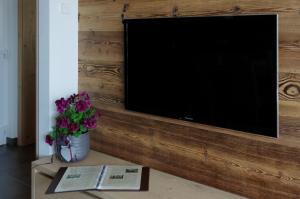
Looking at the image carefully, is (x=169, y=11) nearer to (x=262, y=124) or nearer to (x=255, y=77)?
(x=255, y=77)

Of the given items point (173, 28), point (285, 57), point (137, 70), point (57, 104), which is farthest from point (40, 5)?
point (285, 57)

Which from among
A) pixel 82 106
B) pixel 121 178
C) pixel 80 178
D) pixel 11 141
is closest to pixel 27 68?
pixel 11 141

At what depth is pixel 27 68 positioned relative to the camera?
392cm

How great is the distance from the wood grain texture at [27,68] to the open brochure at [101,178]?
2.02 metres

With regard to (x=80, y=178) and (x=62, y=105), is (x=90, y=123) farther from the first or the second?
(x=80, y=178)

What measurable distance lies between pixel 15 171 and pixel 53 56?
1358mm

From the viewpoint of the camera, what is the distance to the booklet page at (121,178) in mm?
1884

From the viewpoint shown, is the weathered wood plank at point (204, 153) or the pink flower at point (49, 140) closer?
the weathered wood plank at point (204, 153)

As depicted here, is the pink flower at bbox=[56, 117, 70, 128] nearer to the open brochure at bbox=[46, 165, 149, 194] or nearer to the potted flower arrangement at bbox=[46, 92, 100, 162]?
the potted flower arrangement at bbox=[46, 92, 100, 162]

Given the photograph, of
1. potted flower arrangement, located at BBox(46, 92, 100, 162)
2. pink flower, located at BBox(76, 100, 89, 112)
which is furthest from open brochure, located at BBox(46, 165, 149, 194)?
pink flower, located at BBox(76, 100, 89, 112)

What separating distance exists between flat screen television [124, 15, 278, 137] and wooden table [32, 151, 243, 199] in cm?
35

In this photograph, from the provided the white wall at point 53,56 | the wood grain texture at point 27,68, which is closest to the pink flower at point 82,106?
the white wall at point 53,56

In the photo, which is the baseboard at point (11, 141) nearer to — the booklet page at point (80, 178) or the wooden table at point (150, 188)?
the wooden table at point (150, 188)

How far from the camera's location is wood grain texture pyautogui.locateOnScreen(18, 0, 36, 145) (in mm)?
3844
